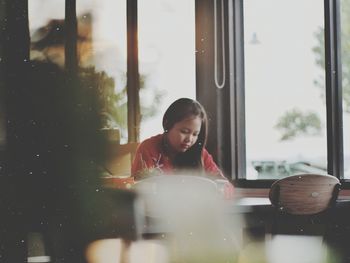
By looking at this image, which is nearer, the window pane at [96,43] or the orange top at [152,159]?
the orange top at [152,159]

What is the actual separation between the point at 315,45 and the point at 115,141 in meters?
1.61

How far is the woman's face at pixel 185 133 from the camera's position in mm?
2977

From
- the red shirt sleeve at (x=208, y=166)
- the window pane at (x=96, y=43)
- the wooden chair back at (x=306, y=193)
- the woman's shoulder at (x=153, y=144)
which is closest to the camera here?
the wooden chair back at (x=306, y=193)

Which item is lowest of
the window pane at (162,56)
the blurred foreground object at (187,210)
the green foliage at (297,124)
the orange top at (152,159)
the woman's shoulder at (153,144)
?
the blurred foreground object at (187,210)

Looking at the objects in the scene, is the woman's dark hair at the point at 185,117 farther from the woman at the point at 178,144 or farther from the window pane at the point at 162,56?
the window pane at the point at 162,56

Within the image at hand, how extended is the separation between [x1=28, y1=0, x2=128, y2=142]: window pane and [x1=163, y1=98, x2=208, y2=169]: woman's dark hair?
1246 mm

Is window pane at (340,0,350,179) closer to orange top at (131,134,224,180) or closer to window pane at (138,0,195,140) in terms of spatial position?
window pane at (138,0,195,140)

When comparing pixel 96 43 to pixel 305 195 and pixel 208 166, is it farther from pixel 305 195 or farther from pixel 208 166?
pixel 305 195

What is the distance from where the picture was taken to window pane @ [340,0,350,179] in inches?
141

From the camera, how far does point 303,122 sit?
3.70 metres

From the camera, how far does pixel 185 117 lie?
3.01 meters

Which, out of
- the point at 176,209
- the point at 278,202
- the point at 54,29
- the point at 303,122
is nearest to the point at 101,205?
the point at 176,209

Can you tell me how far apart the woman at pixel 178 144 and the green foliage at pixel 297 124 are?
877 millimetres

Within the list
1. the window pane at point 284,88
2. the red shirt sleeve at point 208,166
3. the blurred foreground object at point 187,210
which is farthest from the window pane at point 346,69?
the blurred foreground object at point 187,210
